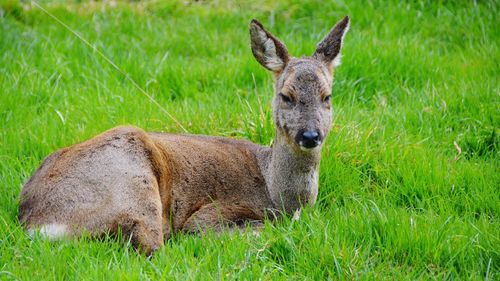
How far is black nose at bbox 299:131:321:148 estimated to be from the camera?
18.0 ft

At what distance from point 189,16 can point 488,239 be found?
214 inches

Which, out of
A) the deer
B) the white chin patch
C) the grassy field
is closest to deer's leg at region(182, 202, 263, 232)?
the deer

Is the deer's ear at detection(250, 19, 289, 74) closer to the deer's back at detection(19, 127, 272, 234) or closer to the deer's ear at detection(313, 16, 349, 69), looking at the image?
the deer's ear at detection(313, 16, 349, 69)

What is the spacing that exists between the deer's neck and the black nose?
0.30m

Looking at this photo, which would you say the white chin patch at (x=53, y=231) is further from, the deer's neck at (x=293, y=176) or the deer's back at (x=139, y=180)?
the deer's neck at (x=293, y=176)

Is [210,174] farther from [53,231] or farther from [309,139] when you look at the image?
[53,231]

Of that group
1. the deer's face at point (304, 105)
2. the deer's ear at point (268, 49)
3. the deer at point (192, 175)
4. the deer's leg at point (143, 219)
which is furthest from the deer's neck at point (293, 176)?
the deer's leg at point (143, 219)

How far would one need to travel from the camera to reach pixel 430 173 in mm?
6070

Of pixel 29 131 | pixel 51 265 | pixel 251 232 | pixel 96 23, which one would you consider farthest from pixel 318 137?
pixel 96 23

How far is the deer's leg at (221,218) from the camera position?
564 cm

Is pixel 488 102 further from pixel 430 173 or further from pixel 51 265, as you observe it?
pixel 51 265

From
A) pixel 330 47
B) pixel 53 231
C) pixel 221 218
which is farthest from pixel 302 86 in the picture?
pixel 53 231

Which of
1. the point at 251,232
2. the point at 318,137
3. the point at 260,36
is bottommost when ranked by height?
the point at 251,232

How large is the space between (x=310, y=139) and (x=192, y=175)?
95 cm
